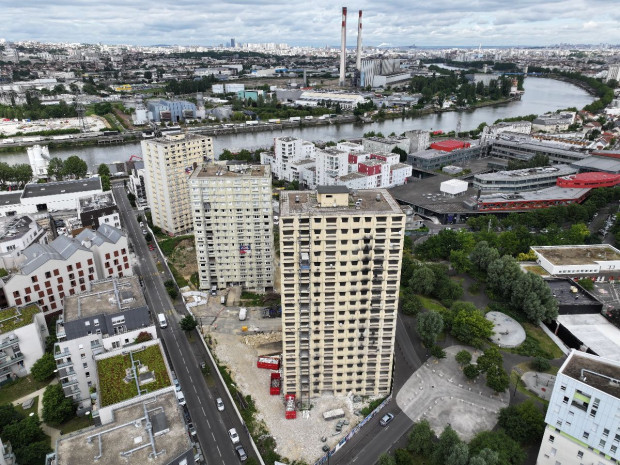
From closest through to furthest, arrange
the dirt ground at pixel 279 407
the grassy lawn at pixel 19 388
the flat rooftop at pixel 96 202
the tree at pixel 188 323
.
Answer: the dirt ground at pixel 279 407
the grassy lawn at pixel 19 388
the tree at pixel 188 323
the flat rooftop at pixel 96 202

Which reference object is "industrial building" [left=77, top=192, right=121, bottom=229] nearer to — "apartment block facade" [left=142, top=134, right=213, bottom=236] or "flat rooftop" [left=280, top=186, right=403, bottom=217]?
"apartment block facade" [left=142, top=134, right=213, bottom=236]

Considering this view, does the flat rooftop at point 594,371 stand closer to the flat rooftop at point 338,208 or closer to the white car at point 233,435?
the flat rooftop at point 338,208

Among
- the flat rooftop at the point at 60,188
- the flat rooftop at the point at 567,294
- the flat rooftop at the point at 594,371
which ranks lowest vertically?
the flat rooftop at the point at 567,294

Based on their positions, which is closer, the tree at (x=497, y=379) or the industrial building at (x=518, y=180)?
the tree at (x=497, y=379)

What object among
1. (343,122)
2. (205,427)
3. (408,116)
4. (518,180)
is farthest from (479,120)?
(205,427)

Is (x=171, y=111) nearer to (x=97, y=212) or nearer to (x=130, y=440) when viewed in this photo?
(x=97, y=212)

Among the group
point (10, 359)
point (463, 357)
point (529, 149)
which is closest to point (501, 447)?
point (463, 357)

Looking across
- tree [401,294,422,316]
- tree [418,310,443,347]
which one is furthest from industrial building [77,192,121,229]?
tree [418,310,443,347]

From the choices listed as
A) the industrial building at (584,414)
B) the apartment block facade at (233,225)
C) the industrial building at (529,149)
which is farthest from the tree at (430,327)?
the industrial building at (529,149)
